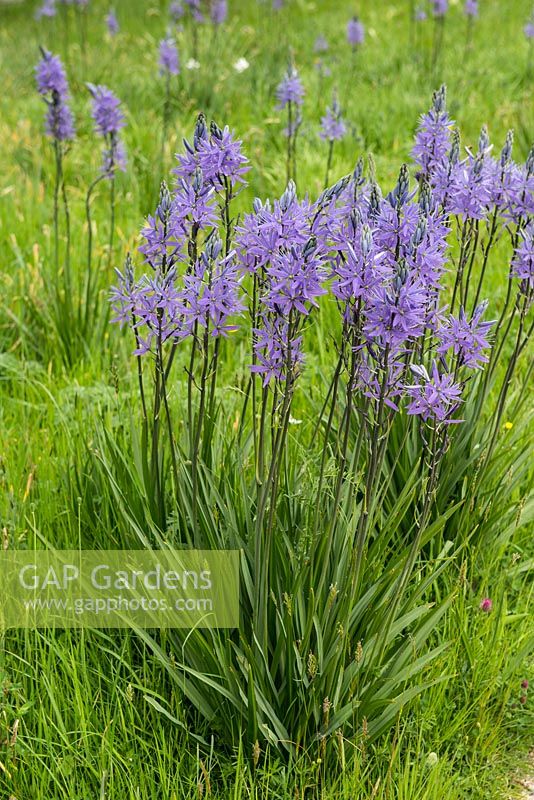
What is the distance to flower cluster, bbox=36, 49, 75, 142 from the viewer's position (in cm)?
383

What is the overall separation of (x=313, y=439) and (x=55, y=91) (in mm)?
2442

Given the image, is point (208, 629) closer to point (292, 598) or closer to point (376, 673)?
point (292, 598)

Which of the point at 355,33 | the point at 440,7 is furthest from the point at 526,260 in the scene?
the point at 440,7

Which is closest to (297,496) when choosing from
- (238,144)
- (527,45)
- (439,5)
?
(238,144)

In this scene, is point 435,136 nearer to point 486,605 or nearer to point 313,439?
point 313,439

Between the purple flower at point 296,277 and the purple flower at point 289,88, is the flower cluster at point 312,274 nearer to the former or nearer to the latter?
the purple flower at point 296,277

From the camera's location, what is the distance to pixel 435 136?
2.79 meters

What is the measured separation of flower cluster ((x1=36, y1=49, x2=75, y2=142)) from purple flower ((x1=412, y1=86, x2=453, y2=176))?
6.17ft

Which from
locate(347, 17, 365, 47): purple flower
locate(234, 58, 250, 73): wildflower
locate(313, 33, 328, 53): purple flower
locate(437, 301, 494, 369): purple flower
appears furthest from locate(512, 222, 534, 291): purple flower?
locate(313, 33, 328, 53): purple flower

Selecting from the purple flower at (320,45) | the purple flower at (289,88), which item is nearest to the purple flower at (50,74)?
the purple flower at (289,88)

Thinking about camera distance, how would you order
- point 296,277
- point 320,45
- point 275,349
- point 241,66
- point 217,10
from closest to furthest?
1. point 296,277
2. point 275,349
3. point 217,10
4. point 241,66
5. point 320,45

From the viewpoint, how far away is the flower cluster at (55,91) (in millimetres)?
3828

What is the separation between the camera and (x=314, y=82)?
7770 mm

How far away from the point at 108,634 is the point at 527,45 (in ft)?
27.2
